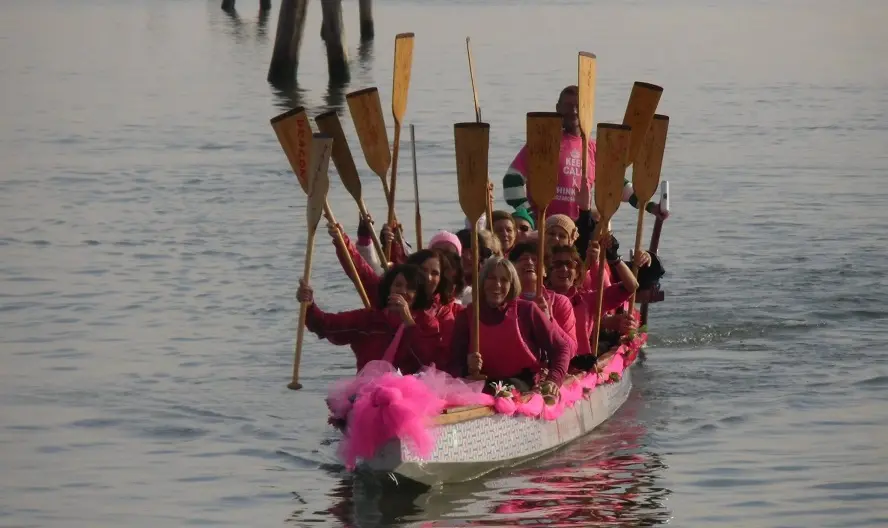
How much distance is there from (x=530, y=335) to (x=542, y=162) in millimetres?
1209

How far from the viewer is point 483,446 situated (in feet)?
30.4

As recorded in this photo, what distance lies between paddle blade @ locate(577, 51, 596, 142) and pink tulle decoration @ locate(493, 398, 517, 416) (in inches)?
115

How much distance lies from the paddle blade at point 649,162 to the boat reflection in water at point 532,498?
6.86 feet

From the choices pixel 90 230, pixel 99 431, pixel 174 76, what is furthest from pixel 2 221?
pixel 174 76

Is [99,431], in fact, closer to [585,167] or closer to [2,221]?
[585,167]

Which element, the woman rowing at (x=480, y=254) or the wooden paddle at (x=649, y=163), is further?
the wooden paddle at (x=649, y=163)

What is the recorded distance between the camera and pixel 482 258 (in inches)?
414

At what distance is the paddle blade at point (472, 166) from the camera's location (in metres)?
9.84

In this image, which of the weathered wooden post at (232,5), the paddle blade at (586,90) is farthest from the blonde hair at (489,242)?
the weathered wooden post at (232,5)

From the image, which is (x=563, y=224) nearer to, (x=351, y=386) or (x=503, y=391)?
(x=503, y=391)

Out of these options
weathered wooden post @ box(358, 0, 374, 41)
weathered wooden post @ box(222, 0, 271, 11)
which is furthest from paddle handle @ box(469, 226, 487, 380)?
weathered wooden post @ box(222, 0, 271, 11)

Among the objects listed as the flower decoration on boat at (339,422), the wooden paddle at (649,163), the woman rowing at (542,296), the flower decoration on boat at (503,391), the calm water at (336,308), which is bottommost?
the calm water at (336,308)

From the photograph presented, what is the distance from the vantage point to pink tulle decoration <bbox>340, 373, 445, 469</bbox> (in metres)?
8.64

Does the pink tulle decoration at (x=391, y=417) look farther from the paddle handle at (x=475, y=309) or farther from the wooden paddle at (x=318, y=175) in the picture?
the wooden paddle at (x=318, y=175)
